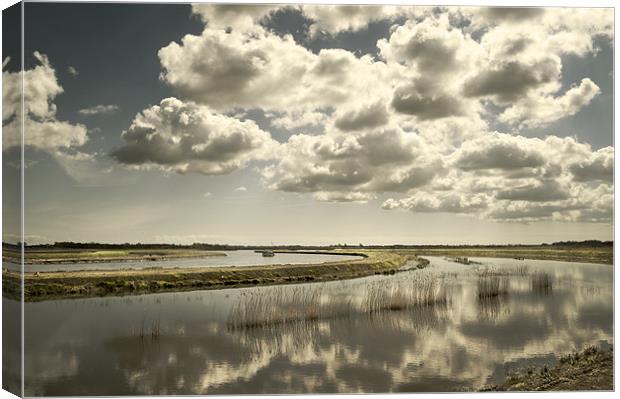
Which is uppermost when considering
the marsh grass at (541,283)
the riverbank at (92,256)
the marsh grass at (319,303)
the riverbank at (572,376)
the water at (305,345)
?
the riverbank at (92,256)

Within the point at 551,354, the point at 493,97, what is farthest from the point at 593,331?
the point at 493,97

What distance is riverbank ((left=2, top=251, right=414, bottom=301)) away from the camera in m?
18.0

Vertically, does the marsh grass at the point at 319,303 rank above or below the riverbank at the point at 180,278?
below

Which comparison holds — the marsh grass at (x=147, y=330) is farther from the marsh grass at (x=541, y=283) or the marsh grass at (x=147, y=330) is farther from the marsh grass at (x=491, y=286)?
the marsh grass at (x=541, y=283)

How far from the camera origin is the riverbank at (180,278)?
17953 mm

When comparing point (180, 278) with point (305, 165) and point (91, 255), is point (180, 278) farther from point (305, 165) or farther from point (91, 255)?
point (91, 255)

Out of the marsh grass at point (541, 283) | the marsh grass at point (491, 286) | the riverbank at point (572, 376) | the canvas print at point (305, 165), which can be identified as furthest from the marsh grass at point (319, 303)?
the riverbank at point (572, 376)

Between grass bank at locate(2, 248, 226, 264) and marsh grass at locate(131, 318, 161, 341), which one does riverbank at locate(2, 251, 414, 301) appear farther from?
marsh grass at locate(131, 318, 161, 341)

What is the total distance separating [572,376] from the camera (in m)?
9.76

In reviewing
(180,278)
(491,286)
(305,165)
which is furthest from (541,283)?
(180,278)

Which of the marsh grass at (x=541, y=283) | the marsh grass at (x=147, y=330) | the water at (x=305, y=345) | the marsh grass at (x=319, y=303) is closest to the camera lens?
the water at (x=305, y=345)

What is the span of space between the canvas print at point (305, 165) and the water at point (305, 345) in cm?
5

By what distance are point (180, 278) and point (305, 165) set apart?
11333 millimetres

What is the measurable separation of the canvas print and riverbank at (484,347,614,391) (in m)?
0.04
